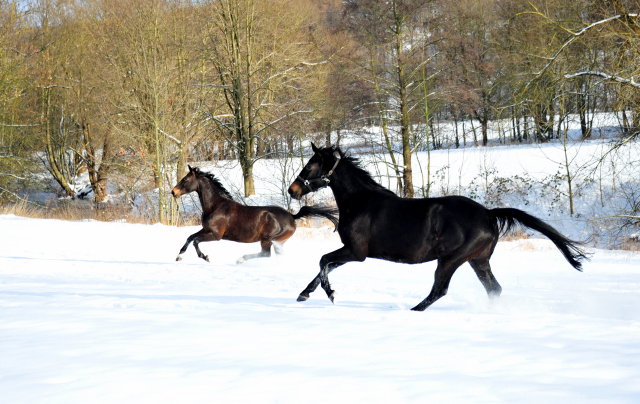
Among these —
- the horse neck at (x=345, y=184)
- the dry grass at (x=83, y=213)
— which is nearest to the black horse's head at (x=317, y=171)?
the horse neck at (x=345, y=184)

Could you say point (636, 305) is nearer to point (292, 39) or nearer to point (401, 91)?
point (401, 91)

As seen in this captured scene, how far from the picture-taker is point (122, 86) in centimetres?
2191

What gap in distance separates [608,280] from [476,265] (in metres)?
3.12

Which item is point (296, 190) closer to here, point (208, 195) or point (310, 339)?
point (310, 339)

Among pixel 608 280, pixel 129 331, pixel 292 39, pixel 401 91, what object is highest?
pixel 292 39

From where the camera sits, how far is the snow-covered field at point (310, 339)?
277 centimetres

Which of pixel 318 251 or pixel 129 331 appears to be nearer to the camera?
pixel 129 331

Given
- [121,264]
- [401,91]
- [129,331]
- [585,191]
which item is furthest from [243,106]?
[129,331]

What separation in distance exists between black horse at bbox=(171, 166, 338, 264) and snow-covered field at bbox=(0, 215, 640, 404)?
1.92 m

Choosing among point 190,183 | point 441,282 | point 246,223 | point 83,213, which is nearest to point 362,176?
point 441,282

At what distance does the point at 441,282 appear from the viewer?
5.16m

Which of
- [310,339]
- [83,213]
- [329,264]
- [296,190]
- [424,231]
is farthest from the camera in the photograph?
[83,213]

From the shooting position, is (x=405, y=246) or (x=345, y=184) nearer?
(x=405, y=246)

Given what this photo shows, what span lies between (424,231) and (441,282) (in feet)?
1.66
